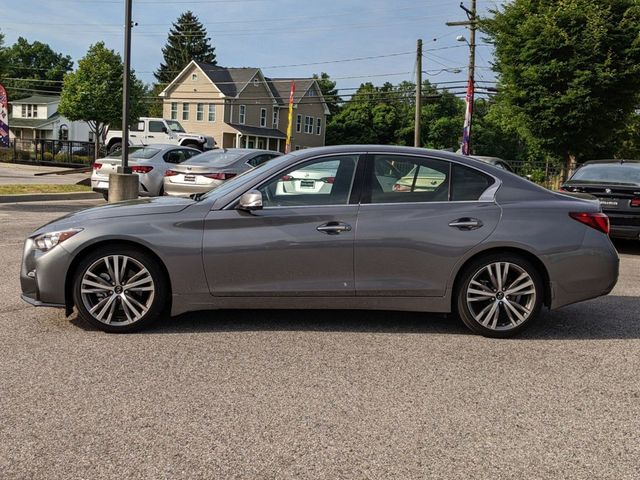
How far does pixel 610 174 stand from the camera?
37.5 ft

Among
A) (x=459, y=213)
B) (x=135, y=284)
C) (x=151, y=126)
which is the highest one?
(x=151, y=126)

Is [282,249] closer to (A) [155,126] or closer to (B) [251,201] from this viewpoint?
(B) [251,201]

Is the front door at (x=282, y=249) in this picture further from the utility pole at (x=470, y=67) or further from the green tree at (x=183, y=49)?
the green tree at (x=183, y=49)

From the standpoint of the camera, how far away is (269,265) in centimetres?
509

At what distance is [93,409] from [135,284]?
1579 millimetres

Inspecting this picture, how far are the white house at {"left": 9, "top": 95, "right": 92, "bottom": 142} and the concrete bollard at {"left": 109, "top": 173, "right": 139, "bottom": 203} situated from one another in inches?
2325

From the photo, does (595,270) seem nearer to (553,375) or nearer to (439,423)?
(553,375)

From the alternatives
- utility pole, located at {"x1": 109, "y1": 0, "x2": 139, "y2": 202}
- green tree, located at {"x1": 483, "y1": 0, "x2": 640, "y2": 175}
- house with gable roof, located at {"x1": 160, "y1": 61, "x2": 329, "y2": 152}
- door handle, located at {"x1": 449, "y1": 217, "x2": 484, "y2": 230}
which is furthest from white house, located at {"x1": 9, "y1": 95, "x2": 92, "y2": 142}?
door handle, located at {"x1": 449, "y1": 217, "x2": 484, "y2": 230}

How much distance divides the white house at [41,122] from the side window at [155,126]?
38885 mm

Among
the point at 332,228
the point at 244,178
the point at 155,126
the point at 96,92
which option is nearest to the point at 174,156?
the point at 244,178

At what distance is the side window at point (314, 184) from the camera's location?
5238mm

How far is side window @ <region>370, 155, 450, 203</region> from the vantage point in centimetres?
530

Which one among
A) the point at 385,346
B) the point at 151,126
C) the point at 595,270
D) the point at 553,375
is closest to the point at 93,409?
the point at 385,346

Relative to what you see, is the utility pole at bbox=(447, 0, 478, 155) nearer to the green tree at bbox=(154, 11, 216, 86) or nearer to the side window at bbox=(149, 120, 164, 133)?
the side window at bbox=(149, 120, 164, 133)
